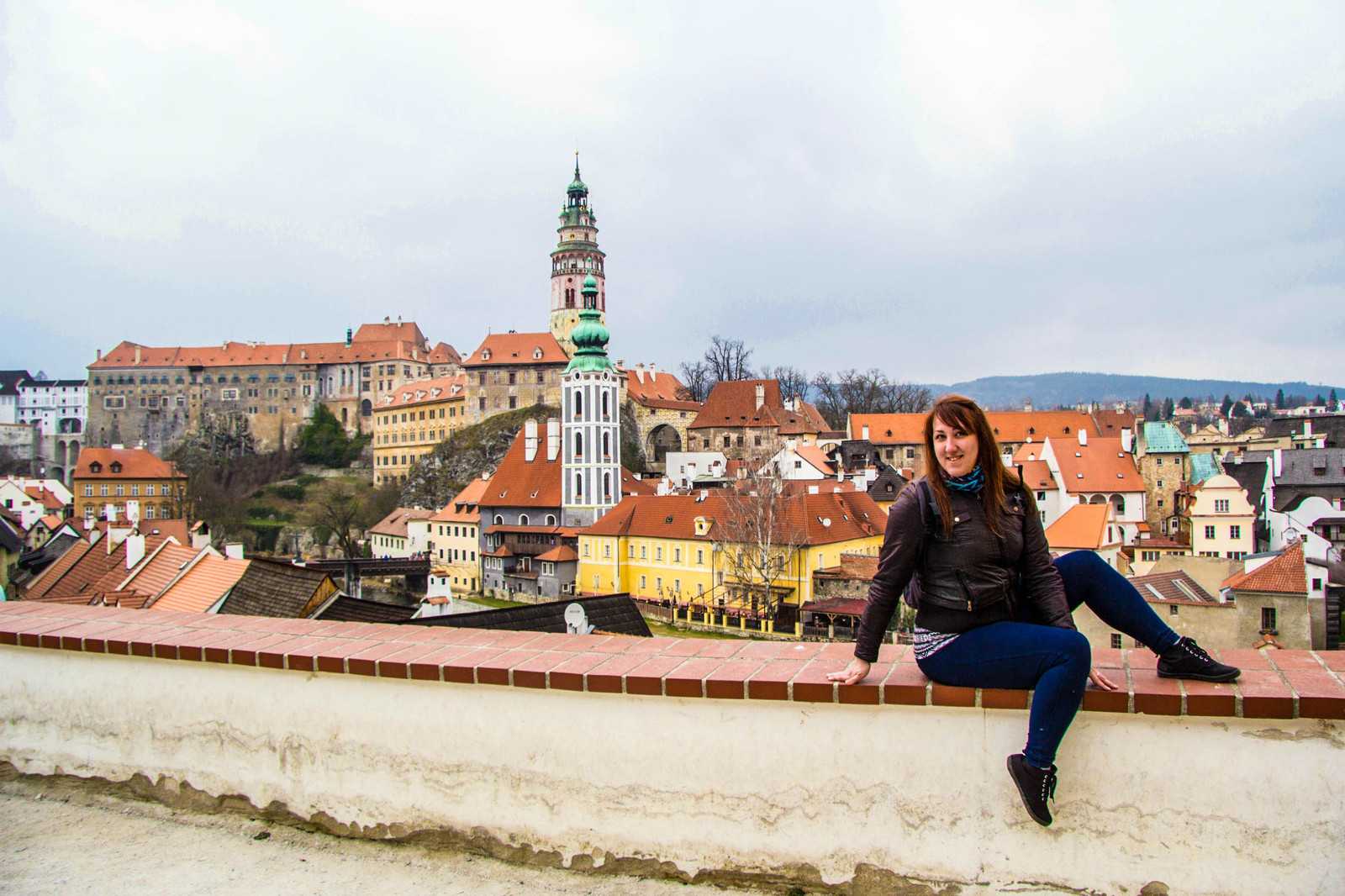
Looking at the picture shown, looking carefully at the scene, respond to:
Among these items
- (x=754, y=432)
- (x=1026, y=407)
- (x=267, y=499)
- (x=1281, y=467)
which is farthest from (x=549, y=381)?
(x=1281, y=467)

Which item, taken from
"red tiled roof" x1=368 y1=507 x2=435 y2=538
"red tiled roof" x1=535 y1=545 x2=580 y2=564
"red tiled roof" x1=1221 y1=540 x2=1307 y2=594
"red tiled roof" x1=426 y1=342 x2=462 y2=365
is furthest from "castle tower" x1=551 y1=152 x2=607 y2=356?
"red tiled roof" x1=1221 y1=540 x2=1307 y2=594

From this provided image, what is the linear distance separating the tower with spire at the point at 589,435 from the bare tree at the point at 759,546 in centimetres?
1429

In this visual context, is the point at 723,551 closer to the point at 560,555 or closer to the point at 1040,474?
the point at 560,555

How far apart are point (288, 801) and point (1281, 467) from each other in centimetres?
5801

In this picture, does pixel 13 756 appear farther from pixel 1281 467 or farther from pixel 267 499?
pixel 267 499

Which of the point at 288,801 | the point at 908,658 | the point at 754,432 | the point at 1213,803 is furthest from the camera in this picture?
the point at 754,432

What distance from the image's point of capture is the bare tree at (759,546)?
39.8 meters

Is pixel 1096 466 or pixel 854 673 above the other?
pixel 1096 466

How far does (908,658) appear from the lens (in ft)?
12.2

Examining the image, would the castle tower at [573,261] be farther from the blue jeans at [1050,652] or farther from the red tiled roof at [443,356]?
the blue jeans at [1050,652]

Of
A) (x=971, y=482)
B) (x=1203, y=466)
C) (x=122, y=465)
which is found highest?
(x=122, y=465)

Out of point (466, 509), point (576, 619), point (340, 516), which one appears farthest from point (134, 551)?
point (340, 516)

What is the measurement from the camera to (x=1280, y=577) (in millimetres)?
29812

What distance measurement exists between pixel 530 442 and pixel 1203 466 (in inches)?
1692
